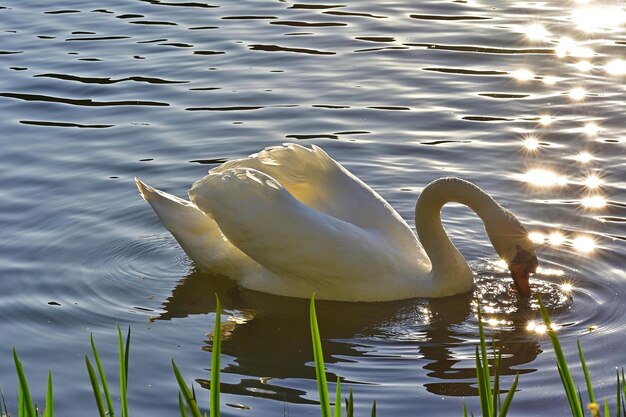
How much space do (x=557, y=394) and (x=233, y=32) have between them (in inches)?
392

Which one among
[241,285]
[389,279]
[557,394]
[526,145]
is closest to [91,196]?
[241,285]

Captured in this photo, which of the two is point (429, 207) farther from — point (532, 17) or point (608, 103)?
point (532, 17)

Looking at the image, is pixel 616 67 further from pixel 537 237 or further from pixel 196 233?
pixel 196 233

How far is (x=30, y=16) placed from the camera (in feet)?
56.4

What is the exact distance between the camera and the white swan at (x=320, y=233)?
8156 mm

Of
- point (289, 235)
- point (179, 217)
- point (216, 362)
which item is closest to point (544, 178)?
point (289, 235)

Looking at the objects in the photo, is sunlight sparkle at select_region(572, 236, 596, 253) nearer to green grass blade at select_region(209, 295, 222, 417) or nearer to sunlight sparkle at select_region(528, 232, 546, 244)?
sunlight sparkle at select_region(528, 232, 546, 244)

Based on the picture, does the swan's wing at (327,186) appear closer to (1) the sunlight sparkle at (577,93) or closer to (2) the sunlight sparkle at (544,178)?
(2) the sunlight sparkle at (544,178)

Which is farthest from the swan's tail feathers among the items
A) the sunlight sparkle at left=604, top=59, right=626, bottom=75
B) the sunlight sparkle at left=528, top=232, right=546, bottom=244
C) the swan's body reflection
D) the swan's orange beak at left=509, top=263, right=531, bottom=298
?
the sunlight sparkle at left=604, top=59, right=626, bottom=75

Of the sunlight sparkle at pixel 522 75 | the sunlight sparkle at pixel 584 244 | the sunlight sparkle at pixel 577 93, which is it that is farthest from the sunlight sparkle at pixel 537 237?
the sunlight sparkle at pixel 522 75

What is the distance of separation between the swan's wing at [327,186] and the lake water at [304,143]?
64 centimetres

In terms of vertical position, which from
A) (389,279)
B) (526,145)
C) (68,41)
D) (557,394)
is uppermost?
(68,41)

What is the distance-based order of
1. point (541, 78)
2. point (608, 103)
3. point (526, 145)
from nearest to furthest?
point (526, 145) < point (608, 103) < point (541, 78)

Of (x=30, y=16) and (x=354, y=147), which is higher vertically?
(x=30, y=16)
